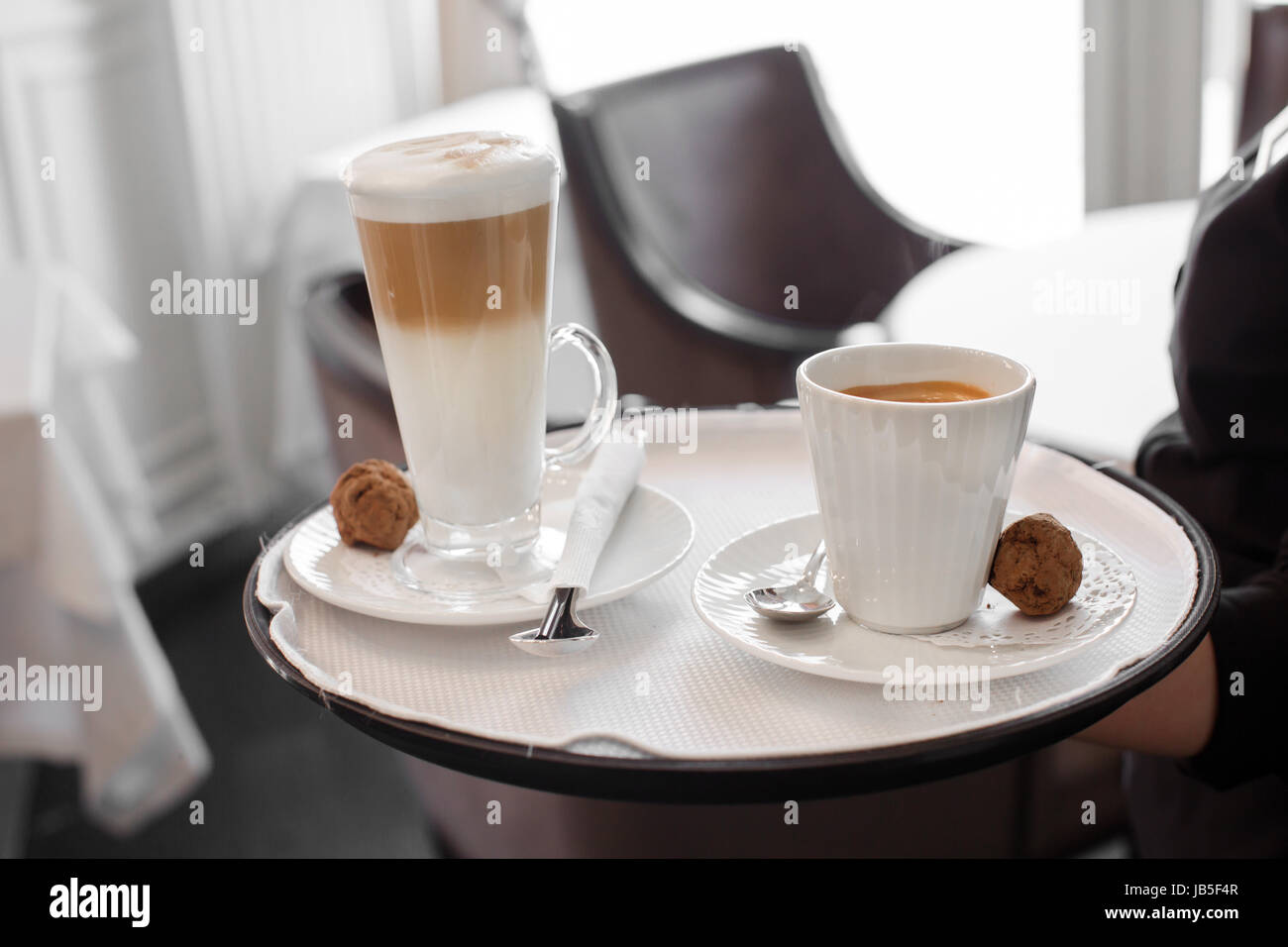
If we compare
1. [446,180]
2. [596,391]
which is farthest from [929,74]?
[446,180]

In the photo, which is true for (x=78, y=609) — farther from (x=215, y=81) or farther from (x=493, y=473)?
(x=215, y=81)

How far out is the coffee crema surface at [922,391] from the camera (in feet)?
1.85

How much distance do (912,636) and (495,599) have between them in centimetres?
20

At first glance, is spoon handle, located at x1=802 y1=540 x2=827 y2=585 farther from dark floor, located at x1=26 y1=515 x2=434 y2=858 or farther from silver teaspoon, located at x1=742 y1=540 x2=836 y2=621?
dark floor, located at x1=26 y1=515 x2=434 y2=858

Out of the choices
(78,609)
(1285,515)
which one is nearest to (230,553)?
(78,609)

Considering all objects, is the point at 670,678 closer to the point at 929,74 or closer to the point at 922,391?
the point at 922,391

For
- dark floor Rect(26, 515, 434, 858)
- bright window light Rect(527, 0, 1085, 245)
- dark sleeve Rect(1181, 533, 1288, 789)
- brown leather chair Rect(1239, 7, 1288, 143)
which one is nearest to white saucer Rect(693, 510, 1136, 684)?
dark sleeve Rect(1181, 533, 1288, 789)

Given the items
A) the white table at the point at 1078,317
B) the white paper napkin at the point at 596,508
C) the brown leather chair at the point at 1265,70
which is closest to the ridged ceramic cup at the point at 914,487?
the white paper napkin at the point at 596,508

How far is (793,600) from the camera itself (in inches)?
21.7

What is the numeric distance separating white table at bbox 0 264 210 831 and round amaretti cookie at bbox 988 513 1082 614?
2.96ft

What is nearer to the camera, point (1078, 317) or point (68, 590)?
point (68, 590)

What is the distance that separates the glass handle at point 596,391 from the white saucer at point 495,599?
0.12ft
